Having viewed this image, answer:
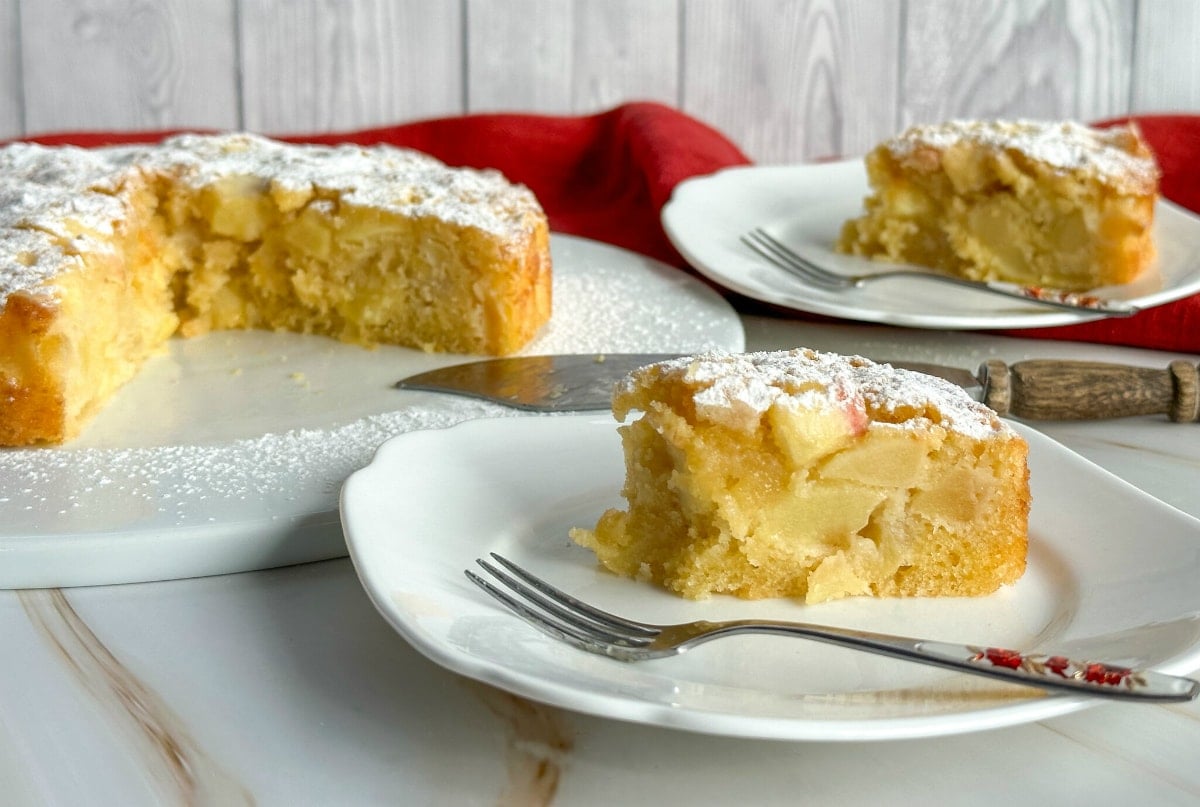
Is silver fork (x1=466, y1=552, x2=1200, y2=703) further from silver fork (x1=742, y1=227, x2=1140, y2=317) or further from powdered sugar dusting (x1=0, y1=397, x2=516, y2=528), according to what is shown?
silver fork (x1=742, y1=227, x2=1140, y2=317)

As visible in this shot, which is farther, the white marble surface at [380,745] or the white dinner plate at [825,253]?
the white dinner plate at [825,253]

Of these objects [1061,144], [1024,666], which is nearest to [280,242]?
[1061,144]

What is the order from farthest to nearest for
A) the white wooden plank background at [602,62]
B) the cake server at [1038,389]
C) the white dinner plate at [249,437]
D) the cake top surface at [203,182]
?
the white wooden plank background at [602,62] → the cake top surface at [203,182] → the cake server at [1038,389] → the white dinner plate at [249,437]

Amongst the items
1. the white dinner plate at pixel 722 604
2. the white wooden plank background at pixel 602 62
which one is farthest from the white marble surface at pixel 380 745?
the white wooden plank background at pixel 602 62

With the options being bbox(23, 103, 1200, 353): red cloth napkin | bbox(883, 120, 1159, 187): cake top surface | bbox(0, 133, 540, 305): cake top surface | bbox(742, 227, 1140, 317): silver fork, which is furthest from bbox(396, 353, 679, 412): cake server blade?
bbox(883, 120, 1159, 187): cake top surface

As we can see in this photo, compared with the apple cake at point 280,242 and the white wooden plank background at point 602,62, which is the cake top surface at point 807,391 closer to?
the apple cake at point 280,242

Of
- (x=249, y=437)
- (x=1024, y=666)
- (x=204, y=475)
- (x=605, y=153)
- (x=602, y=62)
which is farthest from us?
(x=602, y=62)

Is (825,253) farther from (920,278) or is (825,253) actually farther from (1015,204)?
(1015,204)
